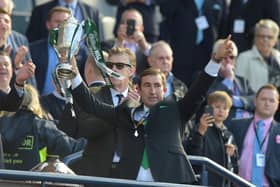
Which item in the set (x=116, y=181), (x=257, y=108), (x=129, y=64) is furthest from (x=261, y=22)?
(x=116, y=181)

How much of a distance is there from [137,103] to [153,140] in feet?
1.12

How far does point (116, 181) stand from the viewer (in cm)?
678

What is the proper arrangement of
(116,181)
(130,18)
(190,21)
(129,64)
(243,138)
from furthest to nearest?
(190,21), (130,18), (243,138), (129,64), (116,181)

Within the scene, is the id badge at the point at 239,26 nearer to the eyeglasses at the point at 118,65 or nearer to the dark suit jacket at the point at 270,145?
the dark suit jacket at the point at 270,145

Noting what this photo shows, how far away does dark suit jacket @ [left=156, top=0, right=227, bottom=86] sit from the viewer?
13.1 metres

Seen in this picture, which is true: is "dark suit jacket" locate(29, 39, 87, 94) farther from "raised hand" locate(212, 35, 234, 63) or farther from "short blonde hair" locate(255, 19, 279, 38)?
"raised hand" locate(212, 35, 234, 63)

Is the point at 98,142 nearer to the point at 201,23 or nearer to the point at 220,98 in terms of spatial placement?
the point at 220,98

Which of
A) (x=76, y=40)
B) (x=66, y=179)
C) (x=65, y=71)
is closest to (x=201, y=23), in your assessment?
(x=76, y=40)

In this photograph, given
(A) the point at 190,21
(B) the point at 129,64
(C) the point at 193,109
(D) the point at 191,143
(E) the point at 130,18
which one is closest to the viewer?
(C) the point at 193,109

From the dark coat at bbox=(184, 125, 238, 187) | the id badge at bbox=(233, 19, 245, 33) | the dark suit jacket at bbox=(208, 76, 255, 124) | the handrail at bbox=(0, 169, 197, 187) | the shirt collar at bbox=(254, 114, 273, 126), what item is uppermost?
the id badge at bbox=(233, 19, 245, 33)

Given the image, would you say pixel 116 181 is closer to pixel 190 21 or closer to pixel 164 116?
pixel 164 116

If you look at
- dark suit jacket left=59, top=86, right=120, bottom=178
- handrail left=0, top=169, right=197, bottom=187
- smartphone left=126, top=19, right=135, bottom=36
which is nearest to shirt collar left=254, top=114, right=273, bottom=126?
smartphone left=126, top=19, right=135, bottom=36

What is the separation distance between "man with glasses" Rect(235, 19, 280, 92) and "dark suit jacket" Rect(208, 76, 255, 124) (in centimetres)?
39

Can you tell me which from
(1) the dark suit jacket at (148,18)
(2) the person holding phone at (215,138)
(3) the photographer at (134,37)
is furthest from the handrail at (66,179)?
(1) the dark suit jacket at (148,18)
